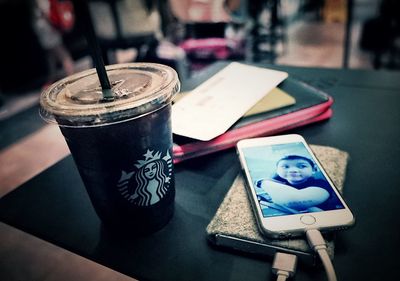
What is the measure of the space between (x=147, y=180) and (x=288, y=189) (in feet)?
0.58

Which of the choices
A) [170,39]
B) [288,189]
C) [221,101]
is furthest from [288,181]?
[170,39]

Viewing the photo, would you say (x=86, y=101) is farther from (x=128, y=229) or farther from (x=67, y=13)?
(x=67, y=13)

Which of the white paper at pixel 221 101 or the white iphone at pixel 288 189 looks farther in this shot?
the white paper at pixel 221 101

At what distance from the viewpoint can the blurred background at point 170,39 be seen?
2004 millimetres

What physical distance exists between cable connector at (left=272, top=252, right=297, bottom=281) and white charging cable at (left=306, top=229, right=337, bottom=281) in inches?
0.9

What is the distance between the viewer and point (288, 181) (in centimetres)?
41

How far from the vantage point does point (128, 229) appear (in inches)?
15.3

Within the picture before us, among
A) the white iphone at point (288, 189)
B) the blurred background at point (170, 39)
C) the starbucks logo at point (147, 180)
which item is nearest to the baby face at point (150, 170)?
the starbucks logo at point (147, 180)

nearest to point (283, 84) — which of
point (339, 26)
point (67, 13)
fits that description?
point (67, 13)

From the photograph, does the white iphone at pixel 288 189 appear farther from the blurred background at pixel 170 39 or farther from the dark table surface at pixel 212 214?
the blurred background at pixel 170 39

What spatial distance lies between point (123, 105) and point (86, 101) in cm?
6

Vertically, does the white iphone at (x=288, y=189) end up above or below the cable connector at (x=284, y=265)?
above

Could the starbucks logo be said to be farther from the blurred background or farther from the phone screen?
the blurred background

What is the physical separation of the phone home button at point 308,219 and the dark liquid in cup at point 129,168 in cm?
16
